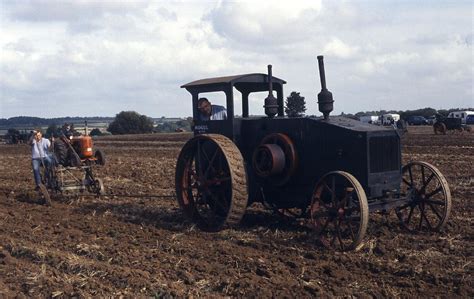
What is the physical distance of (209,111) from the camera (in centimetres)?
1057

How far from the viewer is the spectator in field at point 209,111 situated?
34.0 feet

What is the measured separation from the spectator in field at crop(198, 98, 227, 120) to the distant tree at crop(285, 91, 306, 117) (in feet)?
3.95

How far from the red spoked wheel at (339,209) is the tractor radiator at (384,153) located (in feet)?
1.89

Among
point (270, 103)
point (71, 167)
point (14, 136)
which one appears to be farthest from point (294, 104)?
point (14, 136)

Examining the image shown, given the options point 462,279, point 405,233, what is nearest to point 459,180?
point 405,233

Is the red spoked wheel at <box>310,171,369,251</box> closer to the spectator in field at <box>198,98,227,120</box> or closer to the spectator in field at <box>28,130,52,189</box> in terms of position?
the spectator in field at <box>198,98,227,120</box>

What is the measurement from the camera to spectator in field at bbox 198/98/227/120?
10359 millimetres

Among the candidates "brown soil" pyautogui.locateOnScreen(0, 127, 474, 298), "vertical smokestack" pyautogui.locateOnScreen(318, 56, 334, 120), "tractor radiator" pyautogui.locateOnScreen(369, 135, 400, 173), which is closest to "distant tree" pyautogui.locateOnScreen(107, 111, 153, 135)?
"brown soil" pyautogui.locateOnScreen(0, 127, 474, 298)

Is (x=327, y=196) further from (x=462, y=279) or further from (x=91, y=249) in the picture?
(x=91, y=249)

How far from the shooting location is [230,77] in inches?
405

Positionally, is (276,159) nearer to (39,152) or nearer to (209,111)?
(209,111)

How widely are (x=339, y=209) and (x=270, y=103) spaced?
2602 mm

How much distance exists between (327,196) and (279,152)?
991mm

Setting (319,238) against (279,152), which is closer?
(319,238)
